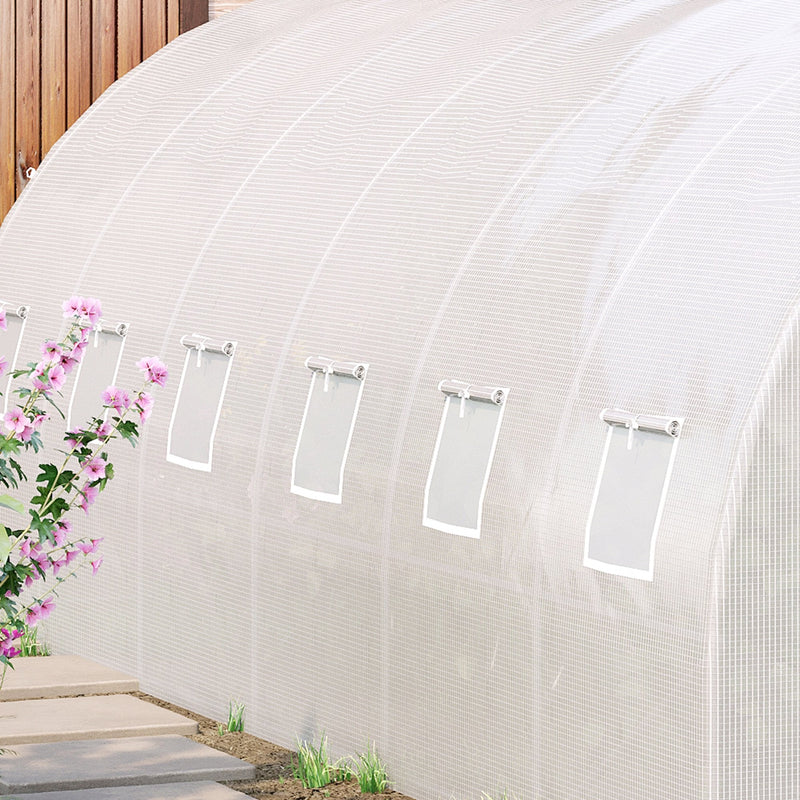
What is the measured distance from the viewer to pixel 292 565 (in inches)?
324

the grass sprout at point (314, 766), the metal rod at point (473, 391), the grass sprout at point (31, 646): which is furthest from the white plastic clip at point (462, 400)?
the grass sprout at point (31, 646)

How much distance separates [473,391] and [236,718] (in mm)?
2663

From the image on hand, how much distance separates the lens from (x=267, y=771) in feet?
26.1

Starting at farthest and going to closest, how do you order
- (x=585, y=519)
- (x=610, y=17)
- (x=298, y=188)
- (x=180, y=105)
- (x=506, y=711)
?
1. (x=180, y=105)
2. (x=298, y=188)
3. (x=610, y=17)
4. (x=506, y=711)
5. (x=585, y=519)

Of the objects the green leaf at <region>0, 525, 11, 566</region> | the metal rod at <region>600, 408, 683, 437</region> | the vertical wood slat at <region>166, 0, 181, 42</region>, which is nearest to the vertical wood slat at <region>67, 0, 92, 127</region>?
the vertical wood slat at <region>166, 0, 181, 42</region>

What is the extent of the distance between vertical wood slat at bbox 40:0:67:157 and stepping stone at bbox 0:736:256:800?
6889 mm

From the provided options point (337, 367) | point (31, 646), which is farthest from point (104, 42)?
point (337, 367)

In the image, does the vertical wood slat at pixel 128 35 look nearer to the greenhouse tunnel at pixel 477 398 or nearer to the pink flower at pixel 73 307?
the greenhouse tunnel at pixel 477 398

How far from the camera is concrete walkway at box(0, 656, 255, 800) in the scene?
24.6ft

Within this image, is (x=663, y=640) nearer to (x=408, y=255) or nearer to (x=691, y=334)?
(x=691, y=334)

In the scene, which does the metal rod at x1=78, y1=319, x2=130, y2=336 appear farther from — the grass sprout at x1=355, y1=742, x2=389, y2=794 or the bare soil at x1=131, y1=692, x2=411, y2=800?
the grass sprout at x1=355, y1=742, x2=389, y2=794

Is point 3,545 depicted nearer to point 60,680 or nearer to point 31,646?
point 60,680

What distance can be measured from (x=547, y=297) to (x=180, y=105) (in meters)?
5.07

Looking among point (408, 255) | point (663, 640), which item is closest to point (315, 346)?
point (408, 255)
